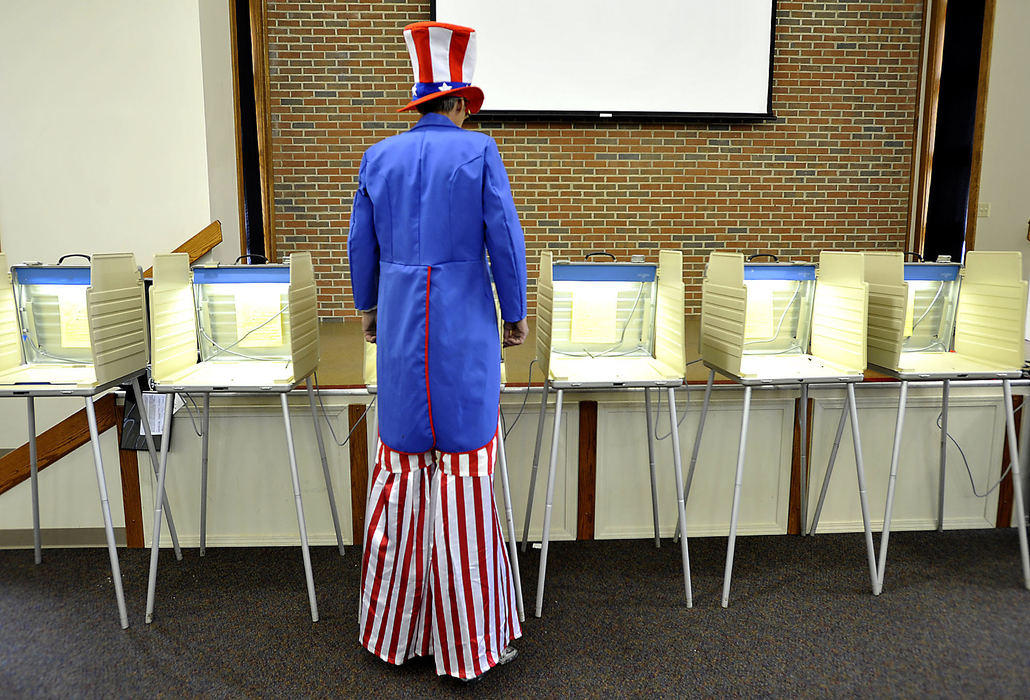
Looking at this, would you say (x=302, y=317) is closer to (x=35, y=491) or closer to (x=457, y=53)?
(x=457, y=53)

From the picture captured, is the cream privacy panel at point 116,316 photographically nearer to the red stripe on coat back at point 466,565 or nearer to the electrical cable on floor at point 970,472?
the red stripe on coat back at point 466,565

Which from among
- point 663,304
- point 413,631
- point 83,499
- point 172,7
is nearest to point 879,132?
point 663,304

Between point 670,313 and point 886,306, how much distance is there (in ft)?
2.30

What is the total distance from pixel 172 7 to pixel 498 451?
8.57 feet

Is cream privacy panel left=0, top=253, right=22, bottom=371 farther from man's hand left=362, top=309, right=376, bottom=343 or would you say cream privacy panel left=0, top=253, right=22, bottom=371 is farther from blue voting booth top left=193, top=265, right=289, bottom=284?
man's hand left=362, top=309, right=376, bottom=343

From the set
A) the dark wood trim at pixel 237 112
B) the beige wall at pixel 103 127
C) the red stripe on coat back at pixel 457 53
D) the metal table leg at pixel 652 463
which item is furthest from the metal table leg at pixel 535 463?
the dark wood trim at pixel 237 112

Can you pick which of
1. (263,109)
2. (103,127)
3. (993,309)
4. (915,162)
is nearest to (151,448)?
(103,127)

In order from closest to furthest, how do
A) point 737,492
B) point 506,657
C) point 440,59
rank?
point 440,59 → point 506,657 → point 737,492

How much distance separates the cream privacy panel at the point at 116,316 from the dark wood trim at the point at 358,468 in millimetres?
688

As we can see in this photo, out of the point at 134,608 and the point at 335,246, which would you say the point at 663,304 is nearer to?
the point at 134,608

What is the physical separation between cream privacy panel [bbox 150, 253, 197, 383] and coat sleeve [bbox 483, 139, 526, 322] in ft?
3.43

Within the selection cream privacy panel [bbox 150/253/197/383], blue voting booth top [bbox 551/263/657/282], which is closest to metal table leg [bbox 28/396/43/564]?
cream privacy panel [bbox 150/253/197/383]

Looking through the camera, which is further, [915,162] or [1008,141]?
[915,162]

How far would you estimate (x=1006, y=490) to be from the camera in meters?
2.75
